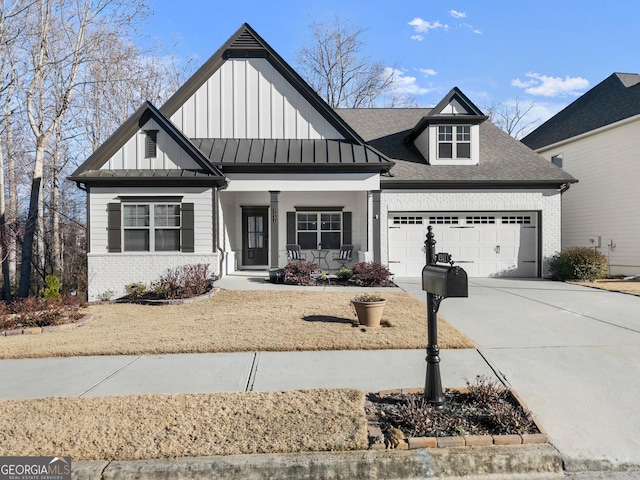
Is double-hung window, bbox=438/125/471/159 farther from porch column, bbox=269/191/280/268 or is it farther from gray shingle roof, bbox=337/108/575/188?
porch column, bbox=269/191/280/268

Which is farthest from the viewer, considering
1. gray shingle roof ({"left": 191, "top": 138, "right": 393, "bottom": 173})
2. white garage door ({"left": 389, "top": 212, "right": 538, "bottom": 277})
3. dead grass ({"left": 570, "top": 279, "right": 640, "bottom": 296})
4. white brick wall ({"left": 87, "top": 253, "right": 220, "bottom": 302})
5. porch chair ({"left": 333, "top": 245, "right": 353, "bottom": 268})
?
porch chair ({"left": 333, "top": 245, "right": 353, "bottom": 268})

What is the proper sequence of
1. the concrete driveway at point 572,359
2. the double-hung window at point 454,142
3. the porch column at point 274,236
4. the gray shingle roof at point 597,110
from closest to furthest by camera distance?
the concrete driveway at point 572,359, the porch column at point 274,236, the double-hung window at point 454,142, the gray shingle roof at point 597,110

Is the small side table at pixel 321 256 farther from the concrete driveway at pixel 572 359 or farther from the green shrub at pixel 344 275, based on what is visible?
the concrete driveway at pixel 572 359

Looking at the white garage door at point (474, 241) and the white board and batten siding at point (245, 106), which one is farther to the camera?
the white garage door at point (474, 241)

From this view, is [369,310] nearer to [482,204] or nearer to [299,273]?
[299,273]

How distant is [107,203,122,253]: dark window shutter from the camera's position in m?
12.1

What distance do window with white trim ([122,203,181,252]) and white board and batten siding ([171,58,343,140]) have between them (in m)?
A: 3.15

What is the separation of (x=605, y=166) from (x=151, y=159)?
17824 mm

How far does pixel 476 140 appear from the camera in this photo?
14992 millimetres

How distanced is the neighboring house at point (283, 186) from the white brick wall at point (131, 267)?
0.13 feet

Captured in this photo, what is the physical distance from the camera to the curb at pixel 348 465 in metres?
2.99

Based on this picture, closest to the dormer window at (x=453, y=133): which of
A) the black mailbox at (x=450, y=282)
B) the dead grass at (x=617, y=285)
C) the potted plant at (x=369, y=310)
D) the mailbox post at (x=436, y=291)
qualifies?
the dead grass at (x=617, y=285)

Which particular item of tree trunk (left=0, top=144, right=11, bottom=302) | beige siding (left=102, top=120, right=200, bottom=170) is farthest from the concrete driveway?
tree trunk (left=0, top=144, right=11, bottom=302)

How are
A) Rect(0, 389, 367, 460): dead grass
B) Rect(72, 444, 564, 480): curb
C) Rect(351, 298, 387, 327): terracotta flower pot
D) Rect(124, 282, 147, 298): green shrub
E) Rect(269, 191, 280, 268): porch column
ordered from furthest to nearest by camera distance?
Rect(269, 191, 280, 268): porch column < Rect(124, 282, 147, 298): green shrub < Rect(351, 298, 387, 327): terracotta flower pot < Rect(0, 389, 367, 460): dead grass < Rect(72, 444, 564, 480): curb
